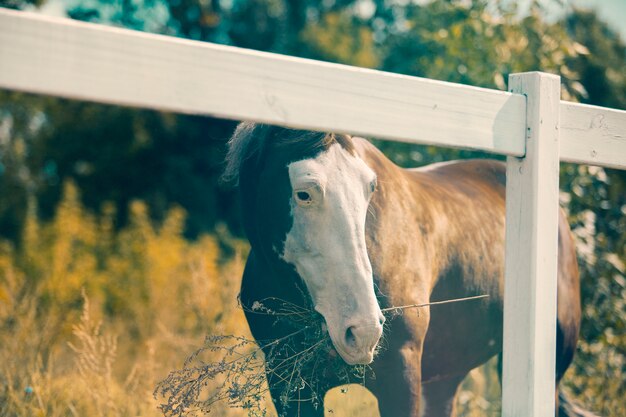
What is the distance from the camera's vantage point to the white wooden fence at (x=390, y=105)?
4.85ft

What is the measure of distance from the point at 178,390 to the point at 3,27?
4.39 ft

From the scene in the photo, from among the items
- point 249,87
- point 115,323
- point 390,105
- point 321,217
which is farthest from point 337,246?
point 115,323

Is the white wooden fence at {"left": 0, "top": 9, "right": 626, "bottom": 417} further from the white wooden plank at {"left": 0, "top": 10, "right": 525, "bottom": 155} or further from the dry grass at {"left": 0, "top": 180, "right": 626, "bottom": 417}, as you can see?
the dry grass at {"left": 0, "top": 180, "right": 626, "bottom": 417}

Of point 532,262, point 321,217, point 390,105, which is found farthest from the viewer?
point 321,217

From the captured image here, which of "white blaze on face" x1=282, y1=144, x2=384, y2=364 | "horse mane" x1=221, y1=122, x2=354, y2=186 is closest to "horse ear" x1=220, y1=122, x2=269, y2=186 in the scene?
"horse mane" x1=221, y1=122, x2=354, y2=186

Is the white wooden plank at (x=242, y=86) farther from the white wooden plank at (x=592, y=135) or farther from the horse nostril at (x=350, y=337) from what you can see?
the horse nostril at (x=350, y=337)

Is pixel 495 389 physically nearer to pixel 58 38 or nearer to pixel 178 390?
pixel 178 390

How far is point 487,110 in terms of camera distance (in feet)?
6.89

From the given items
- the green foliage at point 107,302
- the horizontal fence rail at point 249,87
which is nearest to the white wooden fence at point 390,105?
the horizontal fence rail at point 249,87

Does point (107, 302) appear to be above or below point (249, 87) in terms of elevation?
above

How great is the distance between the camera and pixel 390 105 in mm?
1921

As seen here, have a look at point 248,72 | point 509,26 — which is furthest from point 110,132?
point 248,72

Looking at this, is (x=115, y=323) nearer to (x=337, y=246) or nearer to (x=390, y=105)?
(x=337, y=246)

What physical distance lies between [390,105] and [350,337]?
695 millimetres
